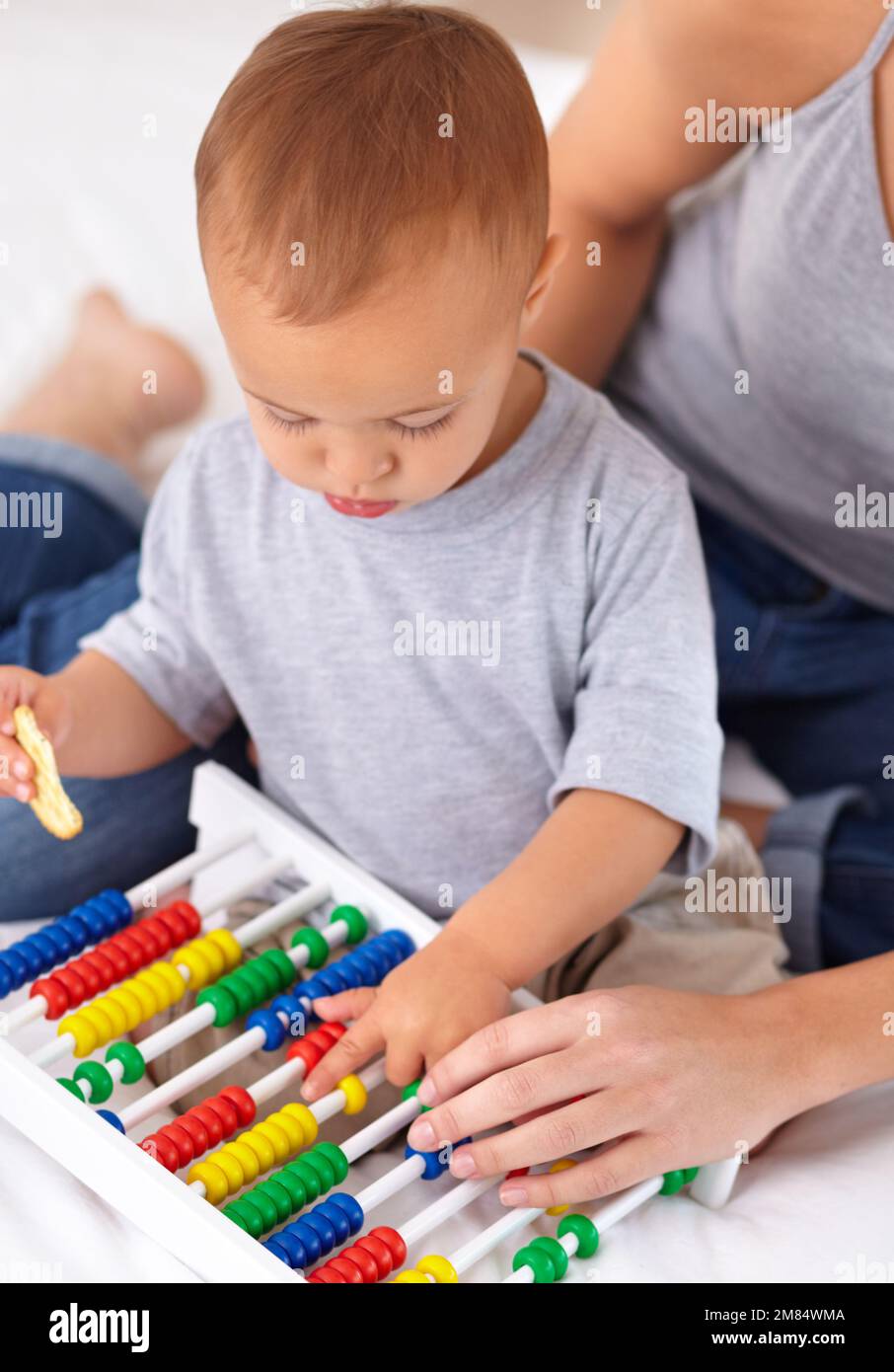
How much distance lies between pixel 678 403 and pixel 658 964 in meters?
0.39

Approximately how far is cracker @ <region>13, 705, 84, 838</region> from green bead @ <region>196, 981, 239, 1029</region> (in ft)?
0.37

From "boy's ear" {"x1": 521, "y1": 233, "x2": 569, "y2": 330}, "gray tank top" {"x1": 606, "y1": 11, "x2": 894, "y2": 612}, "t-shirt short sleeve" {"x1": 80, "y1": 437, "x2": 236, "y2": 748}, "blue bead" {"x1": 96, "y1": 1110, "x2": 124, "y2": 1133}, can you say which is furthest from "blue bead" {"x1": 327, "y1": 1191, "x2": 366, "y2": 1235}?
"gray tank top" {"x1": 606, "y1": 11, "x2": 894, "y2": 612}

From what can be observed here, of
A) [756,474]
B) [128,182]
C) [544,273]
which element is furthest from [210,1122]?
[128,182]

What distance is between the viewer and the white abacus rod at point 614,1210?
26.5 inches

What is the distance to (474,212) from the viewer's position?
64 cm

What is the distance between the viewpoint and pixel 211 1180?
68 cm

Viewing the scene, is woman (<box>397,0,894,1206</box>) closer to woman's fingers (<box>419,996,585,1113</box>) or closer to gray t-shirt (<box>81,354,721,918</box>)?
woman's fingers (<box>419,996,585,1113</box>)

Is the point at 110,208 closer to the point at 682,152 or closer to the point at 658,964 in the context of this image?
the point at 682,152

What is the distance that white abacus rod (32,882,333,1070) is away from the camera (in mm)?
740

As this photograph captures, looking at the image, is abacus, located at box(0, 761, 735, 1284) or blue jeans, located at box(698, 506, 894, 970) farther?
blue jeans, located at box(698, 506, 894, 970)

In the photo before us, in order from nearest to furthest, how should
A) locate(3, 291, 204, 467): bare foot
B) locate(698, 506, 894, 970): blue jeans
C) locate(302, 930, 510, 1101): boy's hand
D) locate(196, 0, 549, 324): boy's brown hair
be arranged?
locate(196, 0, 549, 324): boy's brown hair → locate(302, 930, 510, 1101): boy's hand → locate(698, 506, 894, 970): blue jeans → locate(3, 291, 204, 467): bare foot

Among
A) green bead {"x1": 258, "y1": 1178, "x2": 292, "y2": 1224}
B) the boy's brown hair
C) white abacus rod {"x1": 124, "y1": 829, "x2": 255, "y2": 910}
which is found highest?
the boy's brown hair

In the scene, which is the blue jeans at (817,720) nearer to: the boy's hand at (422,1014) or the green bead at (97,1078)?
the boy's hand at (422,1014)

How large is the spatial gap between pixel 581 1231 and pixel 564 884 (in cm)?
16
